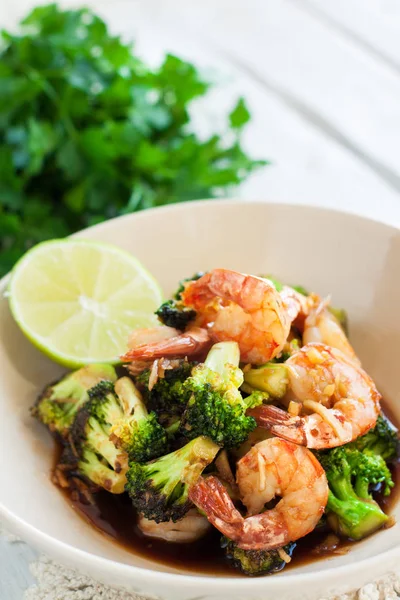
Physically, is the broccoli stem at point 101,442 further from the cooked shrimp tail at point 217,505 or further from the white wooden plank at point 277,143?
the white wooden plank at point 277,143

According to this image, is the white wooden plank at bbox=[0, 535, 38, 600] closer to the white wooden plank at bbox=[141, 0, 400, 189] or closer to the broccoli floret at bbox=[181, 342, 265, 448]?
the broccoli floret at bbox=[181, 342, 265, 448]

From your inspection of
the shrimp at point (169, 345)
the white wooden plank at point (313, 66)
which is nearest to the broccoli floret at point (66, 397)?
the shrimp at point (169, 345)

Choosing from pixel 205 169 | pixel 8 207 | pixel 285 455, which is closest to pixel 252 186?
pixel 205 169

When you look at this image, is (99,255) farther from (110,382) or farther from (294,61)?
(294,61)

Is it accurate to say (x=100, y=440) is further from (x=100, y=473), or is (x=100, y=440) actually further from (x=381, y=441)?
(x=381, y=441)

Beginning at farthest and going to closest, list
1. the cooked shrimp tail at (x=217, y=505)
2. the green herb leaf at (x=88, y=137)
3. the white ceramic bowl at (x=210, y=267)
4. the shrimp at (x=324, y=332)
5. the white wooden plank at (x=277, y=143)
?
1. the white wooden plank at (x=277, y=143)
2. the green herb leaf at (x=88, y=137)
3. the shrimp at (x=324, y=332)
4. the white ceramic bowl at (x=210, y=267)
5. the cooked shrimp tail at (x=217, y=505)

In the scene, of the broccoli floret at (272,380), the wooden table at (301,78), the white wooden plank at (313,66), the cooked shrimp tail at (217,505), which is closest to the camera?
the cooked shrimp tail at (217,505)

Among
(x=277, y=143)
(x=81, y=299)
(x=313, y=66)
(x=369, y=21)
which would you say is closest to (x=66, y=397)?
(x=81, y=299)
